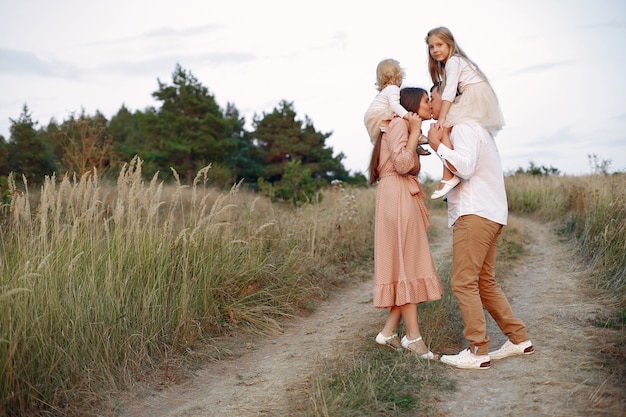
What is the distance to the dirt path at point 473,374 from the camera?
340cm

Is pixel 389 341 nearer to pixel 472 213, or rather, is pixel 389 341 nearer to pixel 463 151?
pixel 472 213

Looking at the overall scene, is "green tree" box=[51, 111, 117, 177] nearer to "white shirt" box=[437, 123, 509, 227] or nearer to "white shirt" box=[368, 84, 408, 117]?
"white shirt" box=[368, 84, 408, 117]

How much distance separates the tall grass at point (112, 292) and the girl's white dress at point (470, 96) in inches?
99.6

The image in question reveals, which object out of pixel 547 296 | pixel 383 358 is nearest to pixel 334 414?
pixel 383 358

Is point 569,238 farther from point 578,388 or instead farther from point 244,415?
point 244,415

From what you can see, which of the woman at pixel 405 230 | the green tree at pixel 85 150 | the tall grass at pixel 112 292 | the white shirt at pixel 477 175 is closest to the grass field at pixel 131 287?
the tall grass at pixel 112 292

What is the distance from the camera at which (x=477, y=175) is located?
13.3 ft

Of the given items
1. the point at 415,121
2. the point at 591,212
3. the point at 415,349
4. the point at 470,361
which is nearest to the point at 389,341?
the point at 415,349

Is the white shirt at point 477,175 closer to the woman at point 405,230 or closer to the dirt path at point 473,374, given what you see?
the woman at point 405,230

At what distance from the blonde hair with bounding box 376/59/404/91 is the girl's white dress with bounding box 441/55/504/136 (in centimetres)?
46

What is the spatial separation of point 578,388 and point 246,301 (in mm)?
3280

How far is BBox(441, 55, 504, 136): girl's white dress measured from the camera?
13.2ft

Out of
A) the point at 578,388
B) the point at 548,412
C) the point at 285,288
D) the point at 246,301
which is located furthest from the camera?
the point at 285,288

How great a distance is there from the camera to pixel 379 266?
445 cm
